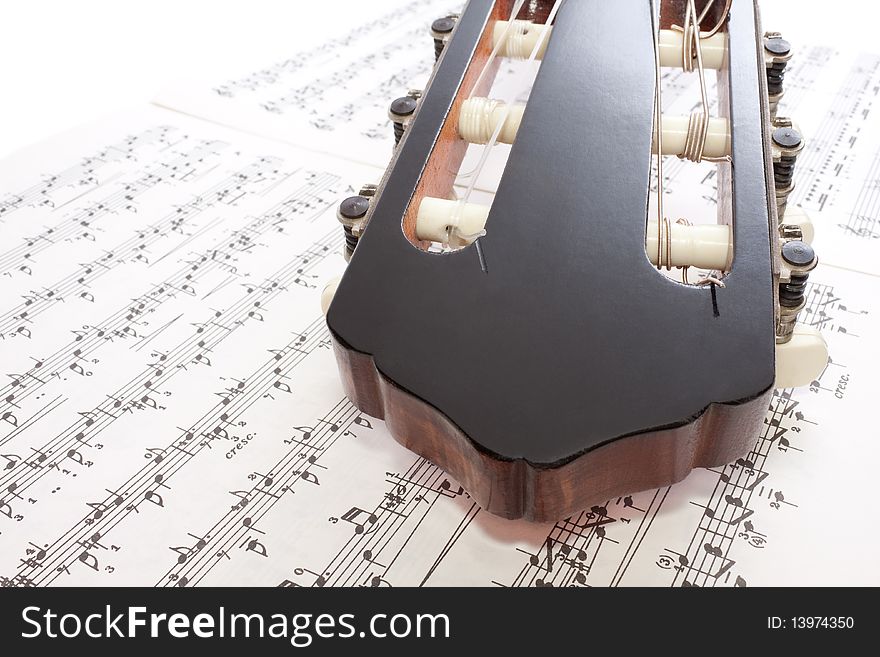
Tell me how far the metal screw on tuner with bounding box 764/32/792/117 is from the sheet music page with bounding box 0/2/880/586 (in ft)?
0.51

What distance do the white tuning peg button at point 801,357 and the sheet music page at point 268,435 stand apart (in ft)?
0.22

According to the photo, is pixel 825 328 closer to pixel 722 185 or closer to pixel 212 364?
pixel 722 185

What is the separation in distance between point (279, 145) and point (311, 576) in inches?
24.7

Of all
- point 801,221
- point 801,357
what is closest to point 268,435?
point 801,357

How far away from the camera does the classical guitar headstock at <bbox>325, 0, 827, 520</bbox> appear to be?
0.50m

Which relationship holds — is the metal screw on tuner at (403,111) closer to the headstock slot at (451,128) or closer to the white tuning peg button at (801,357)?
the headstock slot at (451,128)

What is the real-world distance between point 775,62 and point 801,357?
0.33 m

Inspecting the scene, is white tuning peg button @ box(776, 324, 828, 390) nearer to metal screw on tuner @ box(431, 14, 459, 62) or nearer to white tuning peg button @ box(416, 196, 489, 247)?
white tuning peg button @ box(416, 196, 489, 247)

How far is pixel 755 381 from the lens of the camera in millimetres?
496

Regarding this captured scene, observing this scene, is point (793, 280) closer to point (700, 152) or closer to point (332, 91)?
point (700, 152)

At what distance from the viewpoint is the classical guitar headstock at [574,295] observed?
50 centimetres

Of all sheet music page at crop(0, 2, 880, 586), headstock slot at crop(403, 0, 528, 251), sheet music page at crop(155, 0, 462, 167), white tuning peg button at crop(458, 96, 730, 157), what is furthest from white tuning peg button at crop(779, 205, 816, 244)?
sheet music page at crop(155, 0, 462, 167)

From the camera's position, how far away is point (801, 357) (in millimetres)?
563
